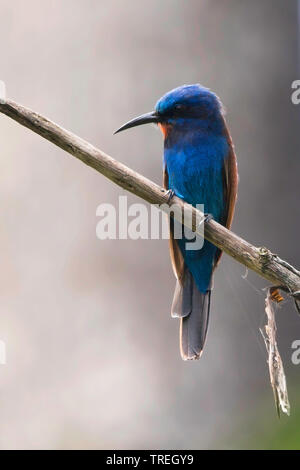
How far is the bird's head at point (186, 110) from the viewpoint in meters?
3.99

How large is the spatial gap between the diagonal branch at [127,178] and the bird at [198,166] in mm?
1180

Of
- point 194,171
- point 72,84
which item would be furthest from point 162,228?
point 72,84

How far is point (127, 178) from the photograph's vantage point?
2.79 metres

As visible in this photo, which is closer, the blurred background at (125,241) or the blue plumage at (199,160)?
the blurred background at (125,241)

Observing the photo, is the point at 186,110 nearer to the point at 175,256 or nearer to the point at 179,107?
the point at 179,107

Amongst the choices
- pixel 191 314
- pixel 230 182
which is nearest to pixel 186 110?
pixel 230 182

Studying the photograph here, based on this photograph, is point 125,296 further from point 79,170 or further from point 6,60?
point 6,60

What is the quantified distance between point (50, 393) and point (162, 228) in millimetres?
1140

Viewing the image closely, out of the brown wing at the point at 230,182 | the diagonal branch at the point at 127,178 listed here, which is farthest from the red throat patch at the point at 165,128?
the diagonal branch at the point at 127,178

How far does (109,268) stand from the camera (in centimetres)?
381

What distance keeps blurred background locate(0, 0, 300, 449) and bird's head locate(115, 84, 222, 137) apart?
0.09 metres

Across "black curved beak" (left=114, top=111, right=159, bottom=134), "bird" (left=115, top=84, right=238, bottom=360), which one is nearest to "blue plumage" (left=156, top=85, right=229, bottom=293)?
"bird" (left=115, top=84, right=238, bottom=360)

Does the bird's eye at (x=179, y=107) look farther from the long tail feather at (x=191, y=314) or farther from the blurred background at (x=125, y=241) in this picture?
the long tail feather at (x=191, y=314)

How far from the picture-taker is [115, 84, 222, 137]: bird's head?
399cm
